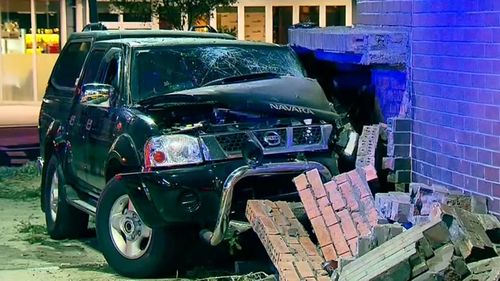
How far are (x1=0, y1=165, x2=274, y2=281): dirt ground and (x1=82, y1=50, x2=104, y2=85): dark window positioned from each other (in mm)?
1609

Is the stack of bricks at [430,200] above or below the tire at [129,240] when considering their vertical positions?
above

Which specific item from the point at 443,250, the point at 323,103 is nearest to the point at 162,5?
the point at 323,103

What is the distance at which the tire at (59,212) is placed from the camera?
Answer: 921 cm

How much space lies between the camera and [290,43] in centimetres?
987

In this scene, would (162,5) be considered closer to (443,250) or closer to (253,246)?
(253,246)

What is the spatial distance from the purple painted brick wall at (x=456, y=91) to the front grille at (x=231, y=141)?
132cm

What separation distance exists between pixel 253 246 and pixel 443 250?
8.29ft

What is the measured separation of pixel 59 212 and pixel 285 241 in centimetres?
356

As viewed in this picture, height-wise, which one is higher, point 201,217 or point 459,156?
point 459,156

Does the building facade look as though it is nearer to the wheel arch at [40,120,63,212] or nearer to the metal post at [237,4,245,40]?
the metal post at [237,4,245,40]

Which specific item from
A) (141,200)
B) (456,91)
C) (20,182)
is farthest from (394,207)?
(20,182)

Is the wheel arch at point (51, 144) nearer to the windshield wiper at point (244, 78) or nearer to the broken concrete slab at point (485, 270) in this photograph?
the windshield wiper at point (244, 78)

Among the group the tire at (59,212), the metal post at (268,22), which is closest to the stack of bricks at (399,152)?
Answer: the tire at (59,212)

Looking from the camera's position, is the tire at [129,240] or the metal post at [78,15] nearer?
the tire at [129,240]
